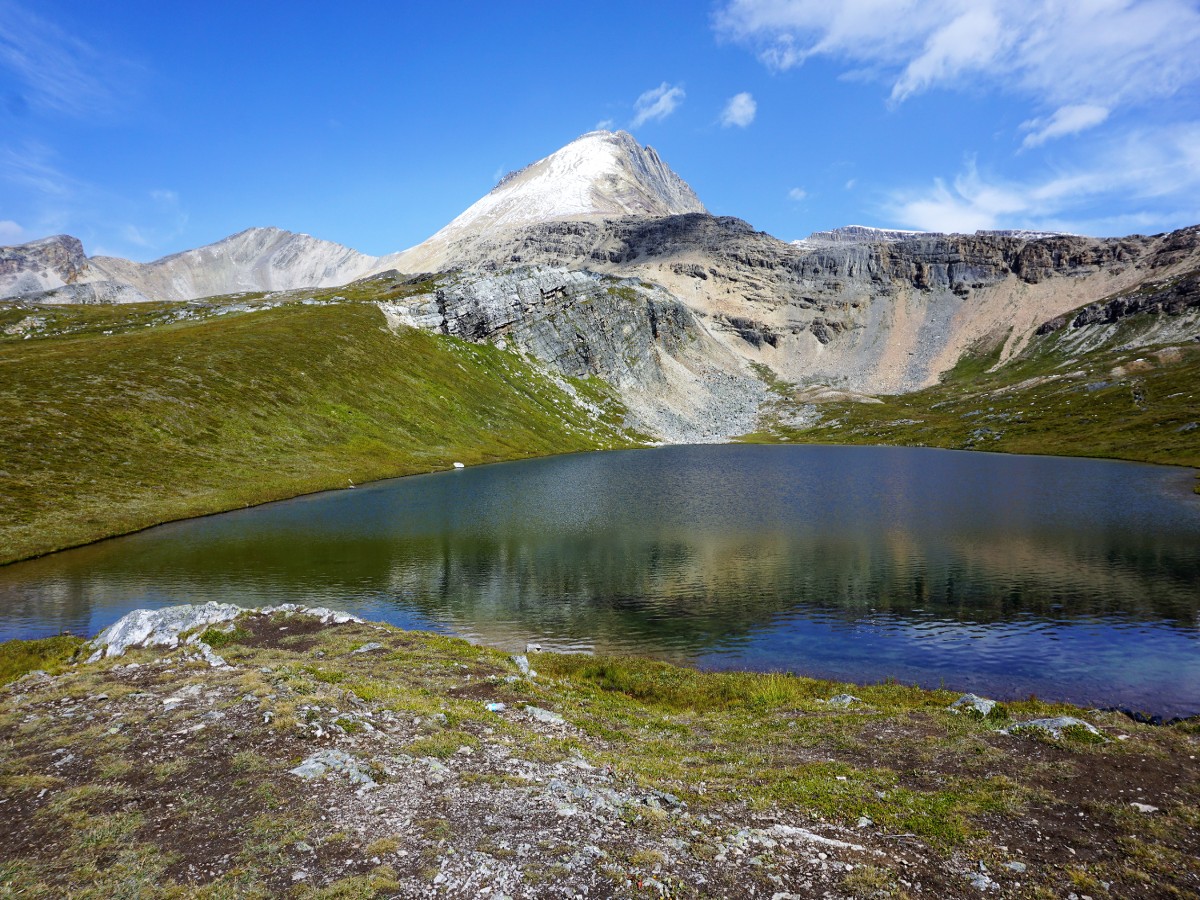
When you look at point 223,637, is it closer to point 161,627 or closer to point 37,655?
point 161,627

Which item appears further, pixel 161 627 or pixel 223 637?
pixel 223 637

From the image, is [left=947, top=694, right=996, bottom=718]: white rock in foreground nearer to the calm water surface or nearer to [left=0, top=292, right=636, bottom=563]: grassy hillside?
the calm water surface

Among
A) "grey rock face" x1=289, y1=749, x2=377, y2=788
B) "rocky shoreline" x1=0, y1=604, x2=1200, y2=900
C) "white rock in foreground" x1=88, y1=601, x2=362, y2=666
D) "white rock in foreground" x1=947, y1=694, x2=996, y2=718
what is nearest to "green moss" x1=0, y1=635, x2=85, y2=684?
"white rock in foreground" x1=88, y1=601, x2=362, y2=666

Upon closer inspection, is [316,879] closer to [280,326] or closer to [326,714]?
[326,714]

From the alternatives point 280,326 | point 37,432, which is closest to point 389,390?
point 280,326

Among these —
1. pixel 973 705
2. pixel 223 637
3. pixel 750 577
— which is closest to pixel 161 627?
pixel 223 637

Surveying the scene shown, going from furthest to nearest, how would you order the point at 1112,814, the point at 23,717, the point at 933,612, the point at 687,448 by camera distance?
the point at 687,448, the point at 933,612, the point at 23,717, the point at 1112,814

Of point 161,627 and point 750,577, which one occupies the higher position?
point 161,627

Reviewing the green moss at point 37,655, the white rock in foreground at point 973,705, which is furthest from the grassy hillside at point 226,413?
the white rock in foreground at point 973,705
